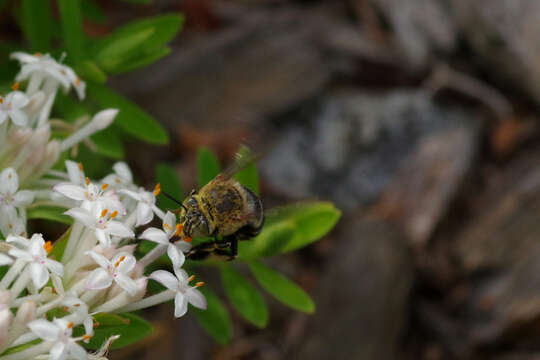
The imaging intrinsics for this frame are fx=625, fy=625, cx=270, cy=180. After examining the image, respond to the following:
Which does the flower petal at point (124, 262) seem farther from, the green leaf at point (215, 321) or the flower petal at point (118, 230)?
the green leaf at point (215, 321)

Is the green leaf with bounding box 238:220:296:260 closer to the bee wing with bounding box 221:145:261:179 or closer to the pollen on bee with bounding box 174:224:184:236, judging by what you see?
the bee wing with bounding box 221:145:261:179

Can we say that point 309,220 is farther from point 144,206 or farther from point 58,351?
point 58,351

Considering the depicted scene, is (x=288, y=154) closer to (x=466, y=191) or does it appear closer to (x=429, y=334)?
(x=466, y=191)

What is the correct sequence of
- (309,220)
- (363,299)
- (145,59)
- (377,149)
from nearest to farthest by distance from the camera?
(309,220)
(145,59)
(363,299)
(377,149)

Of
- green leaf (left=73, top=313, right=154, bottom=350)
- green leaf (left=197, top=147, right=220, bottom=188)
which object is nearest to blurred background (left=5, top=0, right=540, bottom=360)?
green leaf (left=197, top=147, right=220, bottom=188)

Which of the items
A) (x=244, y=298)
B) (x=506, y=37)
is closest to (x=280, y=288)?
(x=244, y=298)

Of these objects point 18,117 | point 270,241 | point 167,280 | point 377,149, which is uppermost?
point 18,117
